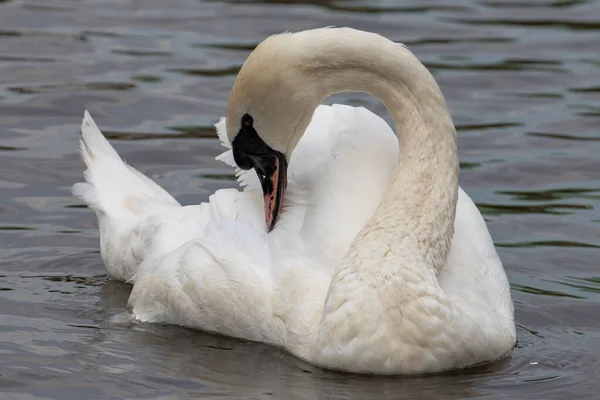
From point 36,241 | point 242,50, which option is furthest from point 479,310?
point 242,50

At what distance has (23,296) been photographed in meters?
8.16

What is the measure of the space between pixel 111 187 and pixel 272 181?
73.0 inches

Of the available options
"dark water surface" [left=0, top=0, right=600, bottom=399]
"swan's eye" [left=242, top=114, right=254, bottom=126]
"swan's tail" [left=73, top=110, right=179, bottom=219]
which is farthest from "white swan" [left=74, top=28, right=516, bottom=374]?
"swan's tail" [left=73, top=110, right=179, bottom=219]

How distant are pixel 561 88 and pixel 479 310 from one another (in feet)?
19.3

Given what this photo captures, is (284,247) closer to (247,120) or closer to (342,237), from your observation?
(342,237)

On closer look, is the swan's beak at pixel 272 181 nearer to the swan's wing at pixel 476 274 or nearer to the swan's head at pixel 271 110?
the swan's head at pixel 271 110

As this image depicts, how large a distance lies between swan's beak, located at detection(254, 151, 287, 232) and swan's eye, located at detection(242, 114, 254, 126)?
0.23 meters

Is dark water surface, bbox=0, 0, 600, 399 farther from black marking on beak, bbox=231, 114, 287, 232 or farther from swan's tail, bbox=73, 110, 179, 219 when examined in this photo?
black marking on beak, bbox=231, 114, 287, 232

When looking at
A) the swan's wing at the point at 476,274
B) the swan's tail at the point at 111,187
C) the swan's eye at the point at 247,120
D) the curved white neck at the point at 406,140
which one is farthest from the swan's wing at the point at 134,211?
the swan's wing at the point at 476,274

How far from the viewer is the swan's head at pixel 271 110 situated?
7.12 m

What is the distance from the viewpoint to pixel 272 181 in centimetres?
752

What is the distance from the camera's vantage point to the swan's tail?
8.90 m

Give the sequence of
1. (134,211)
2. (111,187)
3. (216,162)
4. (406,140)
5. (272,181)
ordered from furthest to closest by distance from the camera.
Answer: (216,162)
(111,187)
(134,211)
(272,181)
(406,140)

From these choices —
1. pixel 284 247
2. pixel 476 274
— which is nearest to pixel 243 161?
pixel 284 247
